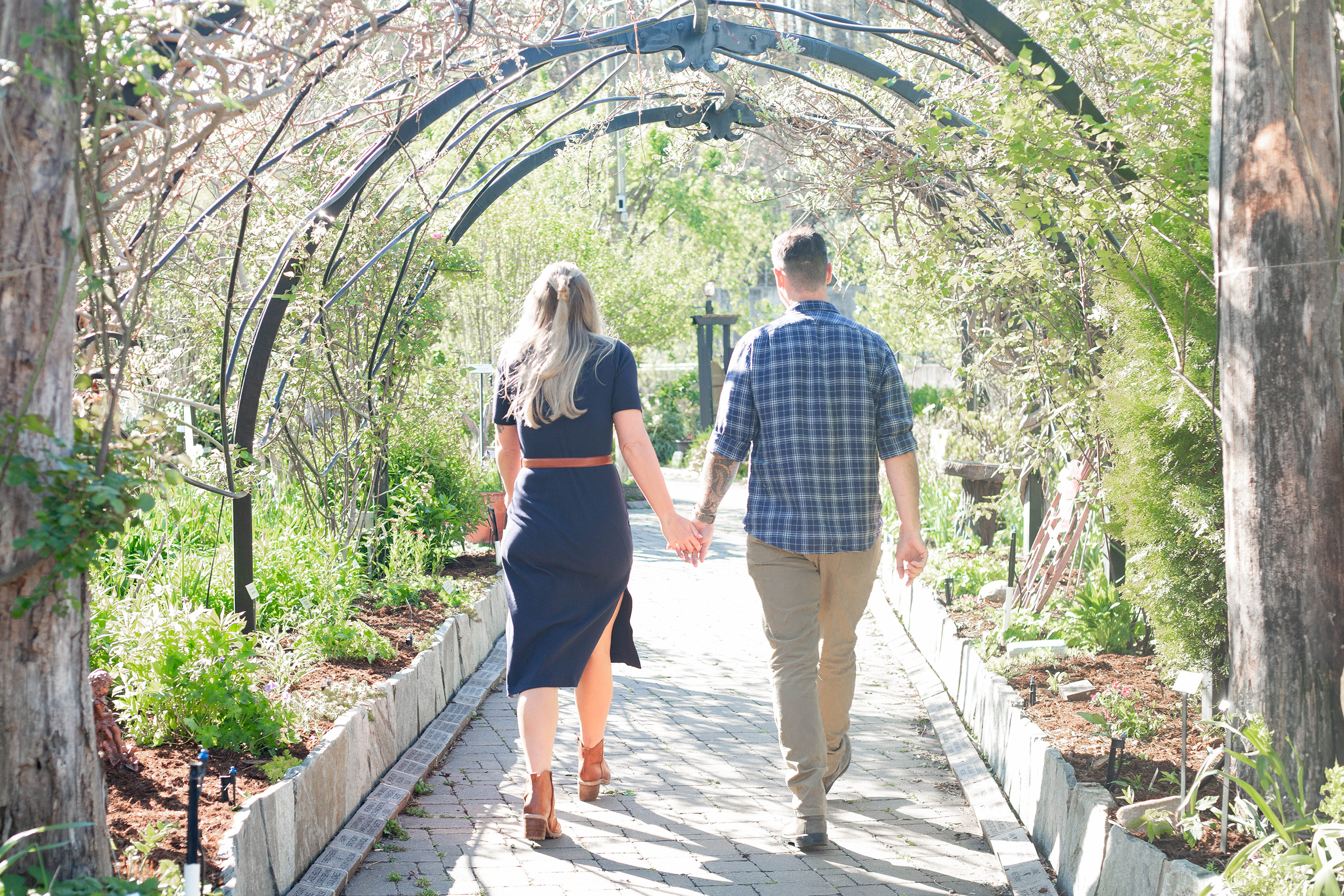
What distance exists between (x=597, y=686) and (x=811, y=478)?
3.26 feet

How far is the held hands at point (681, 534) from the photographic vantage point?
3590mm

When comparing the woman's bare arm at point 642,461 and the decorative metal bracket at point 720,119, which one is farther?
the decorative metal bracket at point 720,119

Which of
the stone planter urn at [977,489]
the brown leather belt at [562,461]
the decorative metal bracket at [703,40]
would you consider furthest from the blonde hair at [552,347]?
the stone planter urn at [977,489]

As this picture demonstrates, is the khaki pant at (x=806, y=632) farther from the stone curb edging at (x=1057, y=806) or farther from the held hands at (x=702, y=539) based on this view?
the stone curb edging at (x=1057, y=806)

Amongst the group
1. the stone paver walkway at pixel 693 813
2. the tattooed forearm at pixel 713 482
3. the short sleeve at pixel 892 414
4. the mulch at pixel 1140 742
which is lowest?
the stone paver walkway at pixel 693 813

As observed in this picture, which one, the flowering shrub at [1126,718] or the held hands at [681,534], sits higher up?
the held hands at [681,534]

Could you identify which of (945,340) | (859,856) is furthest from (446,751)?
(945,340)

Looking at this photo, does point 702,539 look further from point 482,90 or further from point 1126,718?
point 482,90

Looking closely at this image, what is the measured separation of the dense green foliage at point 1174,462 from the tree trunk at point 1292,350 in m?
0.54

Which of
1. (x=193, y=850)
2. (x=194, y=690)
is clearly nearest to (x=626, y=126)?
(x=194, y=690)

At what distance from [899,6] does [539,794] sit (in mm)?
10389

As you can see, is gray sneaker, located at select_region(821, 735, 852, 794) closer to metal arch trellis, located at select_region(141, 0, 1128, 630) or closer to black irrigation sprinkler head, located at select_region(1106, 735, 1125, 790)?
black irrigation sprinkler head, located at select_region(1106, 735, 1125, 790)

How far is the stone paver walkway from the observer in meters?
3.21

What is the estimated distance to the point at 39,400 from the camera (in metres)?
2.14
